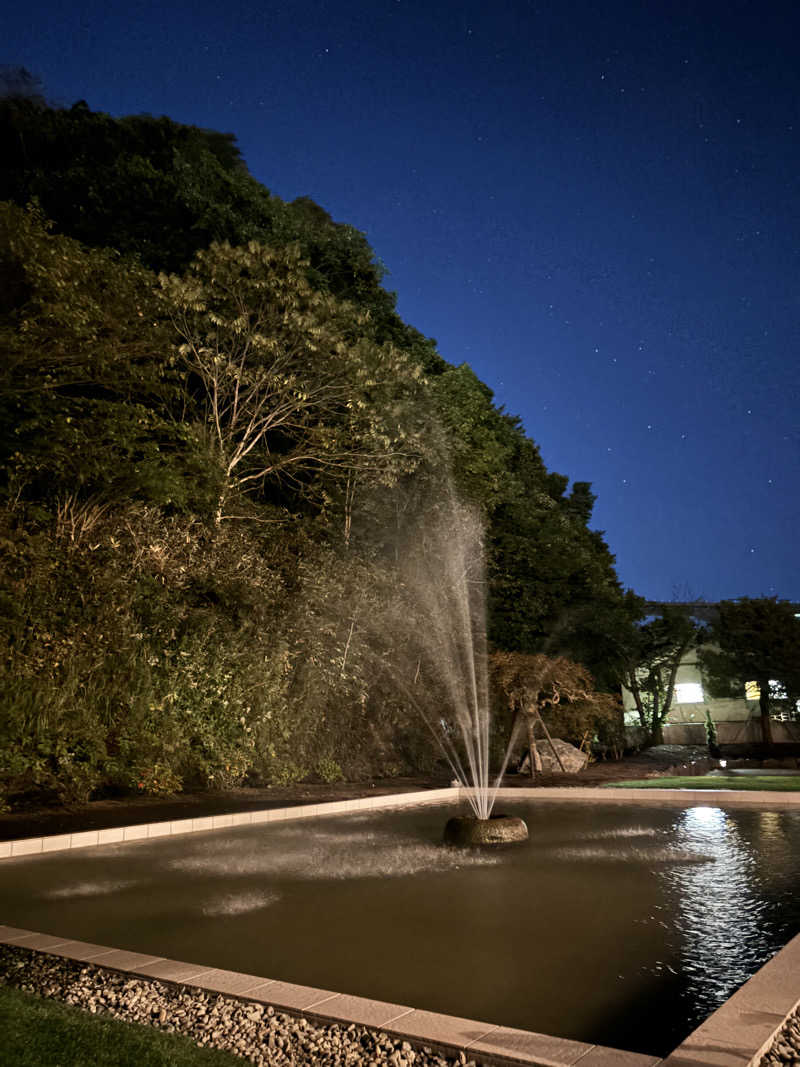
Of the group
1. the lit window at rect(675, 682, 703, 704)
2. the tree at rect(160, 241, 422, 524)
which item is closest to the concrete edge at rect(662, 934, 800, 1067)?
the tree at rect(160, 241, 422, 524)

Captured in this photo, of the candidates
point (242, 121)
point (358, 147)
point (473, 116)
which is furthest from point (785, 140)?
point (242, 121)

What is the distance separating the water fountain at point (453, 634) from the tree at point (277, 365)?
3018 mm

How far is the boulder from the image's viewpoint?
18.5m

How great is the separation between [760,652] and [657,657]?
146 inches

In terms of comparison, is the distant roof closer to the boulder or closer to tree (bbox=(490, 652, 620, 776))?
the boulder

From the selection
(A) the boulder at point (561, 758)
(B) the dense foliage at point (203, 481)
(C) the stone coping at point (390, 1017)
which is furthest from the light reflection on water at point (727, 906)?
(A) the boulder at point (561, 758)

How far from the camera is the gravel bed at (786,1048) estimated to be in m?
2.88

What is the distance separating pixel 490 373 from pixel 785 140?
35.2ft

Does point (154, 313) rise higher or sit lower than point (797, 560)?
lower

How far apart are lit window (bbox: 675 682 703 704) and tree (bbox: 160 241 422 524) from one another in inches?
746

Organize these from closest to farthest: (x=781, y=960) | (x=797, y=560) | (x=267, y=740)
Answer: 1. (x=781, y=960)
2. (x=267, y=740)
3. (x=797, y=560)

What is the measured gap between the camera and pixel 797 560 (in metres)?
105

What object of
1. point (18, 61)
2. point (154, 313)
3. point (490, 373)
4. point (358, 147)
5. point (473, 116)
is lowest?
point (154, 313)

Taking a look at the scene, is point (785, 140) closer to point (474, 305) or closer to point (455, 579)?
point (455, 579)
